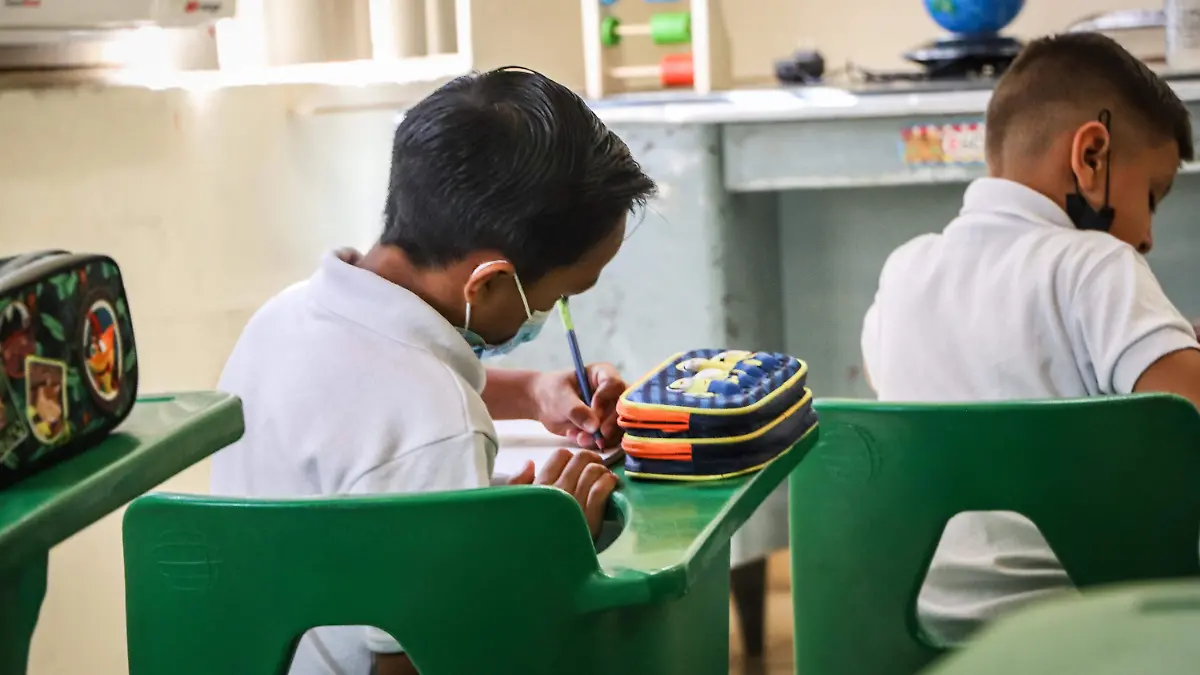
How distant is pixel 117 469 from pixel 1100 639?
0.56m

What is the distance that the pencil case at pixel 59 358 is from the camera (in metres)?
0.71

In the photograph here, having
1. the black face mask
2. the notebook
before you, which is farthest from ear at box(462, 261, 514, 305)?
the black face mask

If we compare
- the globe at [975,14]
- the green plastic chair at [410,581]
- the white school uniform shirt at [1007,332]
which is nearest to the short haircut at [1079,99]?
the white school uniform shirt at [1007,332]

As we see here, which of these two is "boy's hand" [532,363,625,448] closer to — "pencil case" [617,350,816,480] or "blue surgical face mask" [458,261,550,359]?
"blue surgical face mask" [458,261,550,359]

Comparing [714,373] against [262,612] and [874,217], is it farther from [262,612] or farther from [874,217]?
[874,217]

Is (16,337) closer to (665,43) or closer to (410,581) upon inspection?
(410,581)

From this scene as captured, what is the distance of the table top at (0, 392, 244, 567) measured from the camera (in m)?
0.67

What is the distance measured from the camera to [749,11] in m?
2.73

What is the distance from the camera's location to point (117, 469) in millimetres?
745

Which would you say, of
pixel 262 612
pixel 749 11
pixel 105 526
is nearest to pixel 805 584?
pixel 262 612

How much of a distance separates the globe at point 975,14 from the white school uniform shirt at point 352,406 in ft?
4.78

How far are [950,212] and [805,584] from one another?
1458mm

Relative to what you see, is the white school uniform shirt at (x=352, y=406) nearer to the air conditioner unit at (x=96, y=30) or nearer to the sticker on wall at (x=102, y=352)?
the sticker on wall at (x=102, y=352)

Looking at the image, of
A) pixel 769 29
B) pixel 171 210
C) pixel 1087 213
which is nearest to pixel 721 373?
pixel 1087 213
